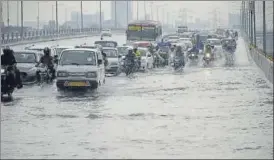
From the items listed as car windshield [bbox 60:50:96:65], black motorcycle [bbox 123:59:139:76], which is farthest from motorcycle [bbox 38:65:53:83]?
black motorcycle [bbox 123:59:139:76]

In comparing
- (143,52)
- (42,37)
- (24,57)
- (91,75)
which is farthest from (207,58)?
(42,37)

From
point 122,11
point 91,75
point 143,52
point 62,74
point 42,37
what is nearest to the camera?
point 62,74

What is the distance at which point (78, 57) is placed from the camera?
2575 cm

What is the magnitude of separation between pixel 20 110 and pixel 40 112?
90 cm

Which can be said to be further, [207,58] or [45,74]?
[207,58]

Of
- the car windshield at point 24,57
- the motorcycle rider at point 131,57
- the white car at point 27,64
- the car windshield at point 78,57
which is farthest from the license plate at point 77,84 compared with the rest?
the motorcycle rider at point 131,57

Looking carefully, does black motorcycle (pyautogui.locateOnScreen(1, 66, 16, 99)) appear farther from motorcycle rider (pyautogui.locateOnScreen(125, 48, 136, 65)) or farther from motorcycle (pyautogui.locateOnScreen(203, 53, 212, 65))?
motorcycle (pyautogui.locateOnScreen(203, 53, 212, 65))

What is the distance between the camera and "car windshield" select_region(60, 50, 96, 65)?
84.0ft

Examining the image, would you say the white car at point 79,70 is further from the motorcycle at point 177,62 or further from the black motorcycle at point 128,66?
the motorcycle at point 177,62

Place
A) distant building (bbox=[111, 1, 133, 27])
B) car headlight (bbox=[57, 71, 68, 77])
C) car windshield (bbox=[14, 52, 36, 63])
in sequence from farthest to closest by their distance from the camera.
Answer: distant building (bbox=[111, 1, 133, 27]), car windshield (bbox=[14, 52, 36, 63]), car headlight (bbox=[57, 71, 68, 77])

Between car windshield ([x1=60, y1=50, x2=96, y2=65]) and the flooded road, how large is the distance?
122 centimetres

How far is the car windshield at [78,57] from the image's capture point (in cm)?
2559

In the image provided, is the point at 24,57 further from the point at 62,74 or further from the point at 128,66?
the point at 128,66

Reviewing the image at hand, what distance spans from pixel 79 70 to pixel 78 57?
1.02 metres
